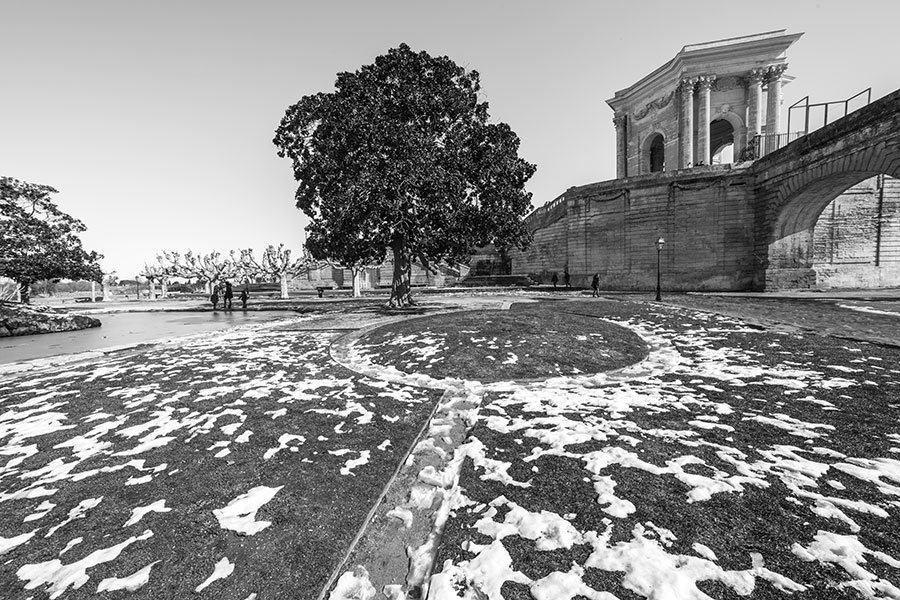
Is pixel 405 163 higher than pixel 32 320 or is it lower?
higher

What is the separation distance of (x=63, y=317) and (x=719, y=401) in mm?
23841

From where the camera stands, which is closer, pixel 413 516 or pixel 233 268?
pixel 413 516

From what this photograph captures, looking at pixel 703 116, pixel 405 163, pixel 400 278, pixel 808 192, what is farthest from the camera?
pixel 703 116

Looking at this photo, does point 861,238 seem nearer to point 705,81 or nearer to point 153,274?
point 705,81

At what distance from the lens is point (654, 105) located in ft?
117

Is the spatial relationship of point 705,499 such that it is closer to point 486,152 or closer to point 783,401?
point 783,401

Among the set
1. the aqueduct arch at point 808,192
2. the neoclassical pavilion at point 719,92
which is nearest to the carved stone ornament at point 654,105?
the neoclassical pavilion at point 719,92

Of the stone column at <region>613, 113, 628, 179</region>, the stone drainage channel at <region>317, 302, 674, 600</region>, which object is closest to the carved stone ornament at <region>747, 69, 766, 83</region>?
the stone column at <region>613, 113, 628, 179</region>

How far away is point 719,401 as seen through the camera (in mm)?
5809

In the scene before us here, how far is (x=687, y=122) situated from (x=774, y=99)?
7.16 meters

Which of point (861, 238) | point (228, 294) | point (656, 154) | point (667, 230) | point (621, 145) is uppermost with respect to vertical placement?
point (621, 145)

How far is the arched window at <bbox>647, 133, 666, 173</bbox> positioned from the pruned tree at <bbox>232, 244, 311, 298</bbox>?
4055cm

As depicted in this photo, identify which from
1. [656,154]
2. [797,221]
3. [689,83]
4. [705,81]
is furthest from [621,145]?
[797,221]

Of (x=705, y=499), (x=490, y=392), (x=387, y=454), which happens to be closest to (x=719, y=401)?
(x=705, y=499)
